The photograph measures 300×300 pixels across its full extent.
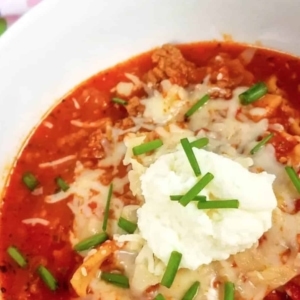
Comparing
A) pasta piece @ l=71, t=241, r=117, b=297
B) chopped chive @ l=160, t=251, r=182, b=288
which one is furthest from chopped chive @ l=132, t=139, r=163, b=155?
chopped chive @ l=160, t=251, r=182, b=288

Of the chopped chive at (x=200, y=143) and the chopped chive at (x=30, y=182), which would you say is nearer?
the chopped chive at (x=200, y=143)

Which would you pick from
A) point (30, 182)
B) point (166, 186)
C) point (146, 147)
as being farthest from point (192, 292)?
point (30, 182)

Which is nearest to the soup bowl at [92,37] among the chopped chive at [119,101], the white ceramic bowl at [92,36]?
the white ceramic bowl at [92,36]

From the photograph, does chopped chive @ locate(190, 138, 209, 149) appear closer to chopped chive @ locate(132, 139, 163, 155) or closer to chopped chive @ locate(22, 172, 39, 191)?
chopped chive @ locate(132, 139, 163, 155)

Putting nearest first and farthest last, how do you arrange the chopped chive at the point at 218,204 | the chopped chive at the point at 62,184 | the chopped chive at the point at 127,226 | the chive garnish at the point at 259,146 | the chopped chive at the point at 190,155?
the chopped chive at the point at 218,204 < the chopped chive at the point at 190,155 < the chopped chive at the point at 127,226 < the chive garnish at the point at 259,146 < the chopped chive at the point at 62,184

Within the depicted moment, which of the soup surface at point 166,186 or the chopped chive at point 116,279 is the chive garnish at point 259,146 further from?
the chopped chive at point 116,279

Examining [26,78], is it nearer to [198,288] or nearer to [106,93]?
[106,93]

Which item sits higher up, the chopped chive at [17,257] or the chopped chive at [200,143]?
the chopped chive at [200,143]
